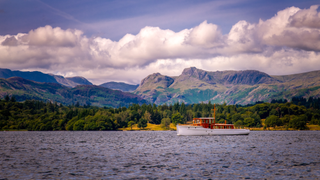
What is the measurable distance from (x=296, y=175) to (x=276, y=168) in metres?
7.88

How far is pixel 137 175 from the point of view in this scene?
48.0 meters

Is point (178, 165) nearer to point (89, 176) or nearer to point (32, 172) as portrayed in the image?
point (89, 176)

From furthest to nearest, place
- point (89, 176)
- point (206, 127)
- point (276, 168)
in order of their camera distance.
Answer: point (206, 127) < point (276, 168) < point (89, 176)

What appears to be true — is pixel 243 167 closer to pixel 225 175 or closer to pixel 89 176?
pixel 225 175

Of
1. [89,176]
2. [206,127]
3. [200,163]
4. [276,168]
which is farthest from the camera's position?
[206,127]

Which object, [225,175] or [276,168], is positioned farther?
[276,168]

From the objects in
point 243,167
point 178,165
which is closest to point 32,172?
A: point 178,165

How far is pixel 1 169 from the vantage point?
53125 mm

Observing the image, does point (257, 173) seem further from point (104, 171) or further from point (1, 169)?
point (1, 169)

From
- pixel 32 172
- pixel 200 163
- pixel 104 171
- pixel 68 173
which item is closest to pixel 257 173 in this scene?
pixel 200 163

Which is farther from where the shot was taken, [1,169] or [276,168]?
[276,168]

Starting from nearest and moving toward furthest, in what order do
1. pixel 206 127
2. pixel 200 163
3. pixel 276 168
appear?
1. pixel 276 168
2. pixel 200 163
3. pixel 206 127

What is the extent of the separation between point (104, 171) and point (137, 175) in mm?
7726

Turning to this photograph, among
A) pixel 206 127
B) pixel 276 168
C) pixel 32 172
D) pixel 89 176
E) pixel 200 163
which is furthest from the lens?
pixel 206 127
